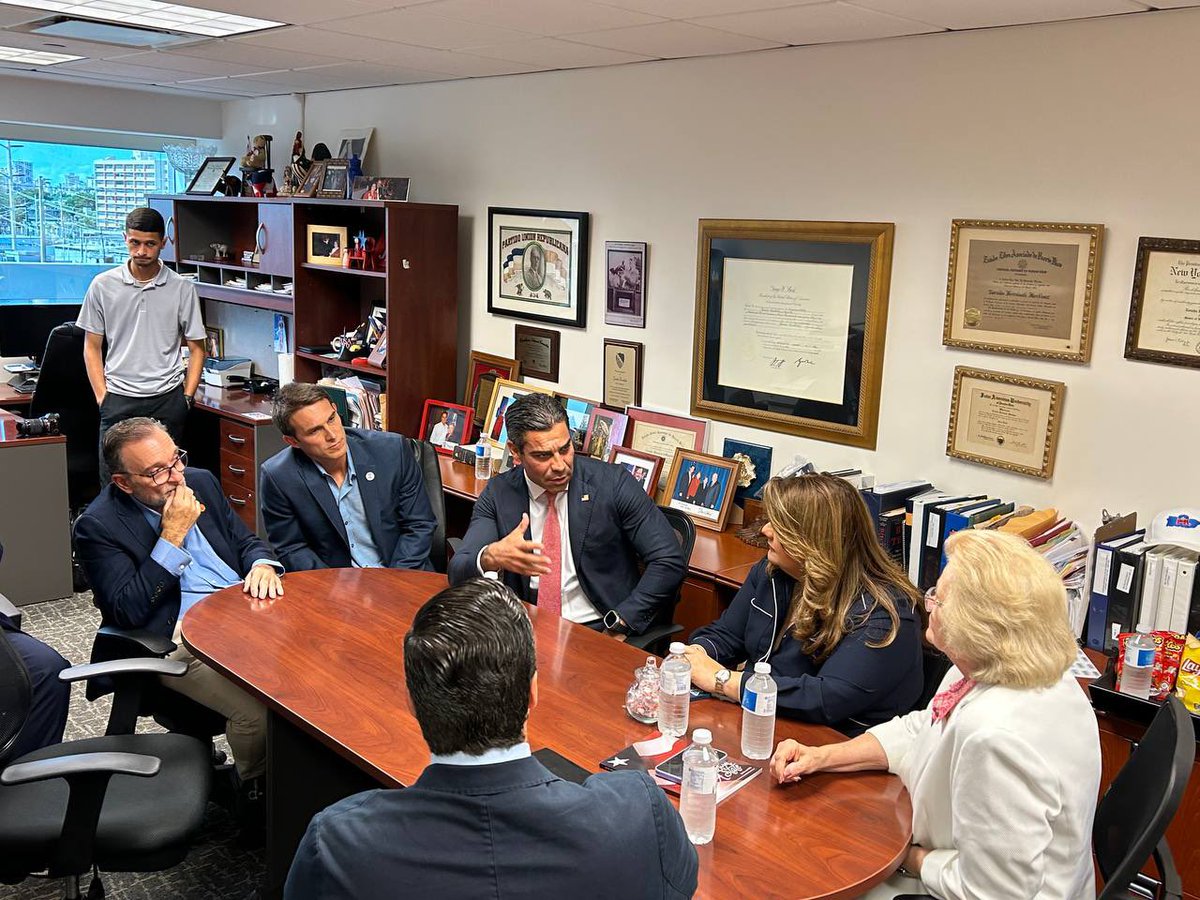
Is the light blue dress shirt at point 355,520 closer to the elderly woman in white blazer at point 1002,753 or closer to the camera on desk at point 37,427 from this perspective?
the elderly woman in white blazer at point 1002,753

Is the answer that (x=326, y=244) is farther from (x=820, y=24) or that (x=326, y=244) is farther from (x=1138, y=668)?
(x=1138, y=668)

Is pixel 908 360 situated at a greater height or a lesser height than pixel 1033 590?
greater

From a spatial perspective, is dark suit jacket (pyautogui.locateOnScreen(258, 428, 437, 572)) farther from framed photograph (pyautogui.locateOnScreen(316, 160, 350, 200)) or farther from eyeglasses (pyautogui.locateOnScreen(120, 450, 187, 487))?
framed photograph (pyautogui.locateOnScreen(316, 160, 350, 200))

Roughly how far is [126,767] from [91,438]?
12.4ft

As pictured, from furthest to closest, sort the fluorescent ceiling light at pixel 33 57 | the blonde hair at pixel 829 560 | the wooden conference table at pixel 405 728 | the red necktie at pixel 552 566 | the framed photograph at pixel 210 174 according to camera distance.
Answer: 1. the framed photograph at pixel 210 174
2. the fluorescent ceiling light at pixel 33 57
3. the red necktie at pixel 552 566
4. the blonde hair at pixel 829 560
5. the wooden conference table at pixel 405 728

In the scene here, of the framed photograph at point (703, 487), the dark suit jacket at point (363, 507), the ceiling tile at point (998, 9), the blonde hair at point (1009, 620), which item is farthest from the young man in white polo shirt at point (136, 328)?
the blonde hair at point (1009, 620)

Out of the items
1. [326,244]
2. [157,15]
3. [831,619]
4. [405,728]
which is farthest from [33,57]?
[831,619]

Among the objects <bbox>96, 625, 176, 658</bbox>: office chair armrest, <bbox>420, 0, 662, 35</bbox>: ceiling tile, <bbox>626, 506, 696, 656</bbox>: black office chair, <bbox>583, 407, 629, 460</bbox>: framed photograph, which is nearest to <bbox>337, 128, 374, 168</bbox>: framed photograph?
<bbox>583, 407, 629, 460</bbox>: framed photograph

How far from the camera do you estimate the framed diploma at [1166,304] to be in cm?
284

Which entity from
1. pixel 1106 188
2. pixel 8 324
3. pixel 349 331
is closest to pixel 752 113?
pixel 1106 188

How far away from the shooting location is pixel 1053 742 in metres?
1.79

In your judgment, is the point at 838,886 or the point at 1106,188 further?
the point at 1106,188

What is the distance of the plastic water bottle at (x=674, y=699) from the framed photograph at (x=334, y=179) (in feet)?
13.2

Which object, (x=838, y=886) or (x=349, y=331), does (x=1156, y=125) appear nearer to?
(x=838, y=886)
